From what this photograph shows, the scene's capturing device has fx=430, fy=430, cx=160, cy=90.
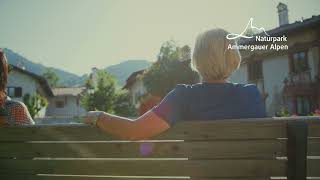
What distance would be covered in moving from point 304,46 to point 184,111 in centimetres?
2536

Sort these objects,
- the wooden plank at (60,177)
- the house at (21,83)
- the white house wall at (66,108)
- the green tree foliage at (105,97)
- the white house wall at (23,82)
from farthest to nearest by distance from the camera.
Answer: the white house wall at (66,108) < the white house wall at (23,82) < the house at (21,83) < the green tree foliage at (105,97) < the wooden plank at (60,177)

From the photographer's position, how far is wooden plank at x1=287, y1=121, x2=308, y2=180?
2143 mm

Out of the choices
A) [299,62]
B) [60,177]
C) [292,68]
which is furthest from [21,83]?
[60,177]

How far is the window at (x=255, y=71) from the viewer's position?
3025 cm

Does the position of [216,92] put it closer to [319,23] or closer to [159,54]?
[319,23]

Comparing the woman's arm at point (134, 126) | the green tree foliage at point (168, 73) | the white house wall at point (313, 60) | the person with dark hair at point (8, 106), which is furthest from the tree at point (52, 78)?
the woman's arm at point (134, 126)

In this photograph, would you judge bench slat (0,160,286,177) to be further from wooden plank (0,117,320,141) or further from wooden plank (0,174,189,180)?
wooden plank (0,117,320,141)

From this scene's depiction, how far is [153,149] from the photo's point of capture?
2.31 m

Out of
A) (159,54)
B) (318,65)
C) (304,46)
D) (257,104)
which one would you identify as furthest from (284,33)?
(257,104)

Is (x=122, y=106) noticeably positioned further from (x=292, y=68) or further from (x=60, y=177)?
(x=60, y=177)

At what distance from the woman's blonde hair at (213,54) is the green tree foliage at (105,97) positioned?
147 feet

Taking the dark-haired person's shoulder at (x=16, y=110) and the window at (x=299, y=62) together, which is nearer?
the dark-haired person's shoulder at (x=16, y=110)

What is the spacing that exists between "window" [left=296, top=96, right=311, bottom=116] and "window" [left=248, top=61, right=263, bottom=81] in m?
3.75

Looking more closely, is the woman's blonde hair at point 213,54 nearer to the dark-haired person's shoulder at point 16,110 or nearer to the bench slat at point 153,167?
the bench slat at point 153,167
